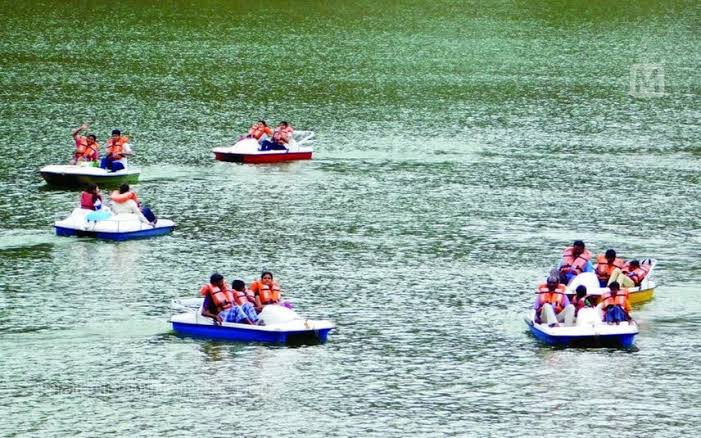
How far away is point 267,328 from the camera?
48500 mm

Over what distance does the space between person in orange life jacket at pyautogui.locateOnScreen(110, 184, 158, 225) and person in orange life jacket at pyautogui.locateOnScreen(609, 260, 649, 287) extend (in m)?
20.7

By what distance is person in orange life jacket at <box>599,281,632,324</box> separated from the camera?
48969 mm

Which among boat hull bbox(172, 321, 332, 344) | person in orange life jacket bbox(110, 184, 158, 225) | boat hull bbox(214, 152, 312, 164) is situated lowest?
boat hull bbox(172, 321, 332, 344)

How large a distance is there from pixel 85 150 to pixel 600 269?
30948mm

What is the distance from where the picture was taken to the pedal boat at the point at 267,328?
48.6m

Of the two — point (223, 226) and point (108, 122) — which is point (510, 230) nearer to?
point (223, 226)

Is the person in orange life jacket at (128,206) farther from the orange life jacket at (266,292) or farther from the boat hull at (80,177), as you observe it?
the orange life jacket at (266,292)

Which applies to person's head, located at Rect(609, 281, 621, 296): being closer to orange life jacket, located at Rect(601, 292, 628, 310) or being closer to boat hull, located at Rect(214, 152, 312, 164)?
orange life jacket, located at Rect(601, 292, 628, 310)

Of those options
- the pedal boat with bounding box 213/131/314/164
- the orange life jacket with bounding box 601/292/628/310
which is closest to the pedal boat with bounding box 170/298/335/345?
the orange life jacket with bounding box 601/292/628/310

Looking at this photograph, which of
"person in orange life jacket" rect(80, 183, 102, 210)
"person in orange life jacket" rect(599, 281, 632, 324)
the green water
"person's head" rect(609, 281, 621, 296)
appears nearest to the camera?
the green water

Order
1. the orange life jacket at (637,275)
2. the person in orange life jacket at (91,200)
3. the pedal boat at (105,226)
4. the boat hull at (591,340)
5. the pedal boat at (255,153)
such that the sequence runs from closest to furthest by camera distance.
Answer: the boat hull at (591,340) < the orange life jacket at (637,275) < the pedal boat at (105,226) < the person in orange life jacket at (91,200) < the pedal boat at (255,153)

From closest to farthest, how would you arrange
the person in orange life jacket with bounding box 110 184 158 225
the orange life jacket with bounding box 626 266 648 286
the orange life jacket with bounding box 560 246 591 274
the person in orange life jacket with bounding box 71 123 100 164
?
1. the orange life jacket with bounding box 560 246 591 274
2. the orange life jacket with bounding box 626 266 648 286
3. the person in orange life jacket with bounding box 110 184 158 225
4. the person in orange life jacket with bounding box 71 123 100 164

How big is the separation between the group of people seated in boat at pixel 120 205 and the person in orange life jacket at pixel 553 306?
2061 centimetres

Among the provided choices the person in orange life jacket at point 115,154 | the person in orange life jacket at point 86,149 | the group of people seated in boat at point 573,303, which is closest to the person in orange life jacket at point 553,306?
the group of people seated in boat at point 573,303
